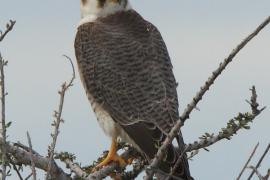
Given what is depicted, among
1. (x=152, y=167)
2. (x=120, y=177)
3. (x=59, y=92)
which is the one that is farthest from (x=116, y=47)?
(x=152, y=167)

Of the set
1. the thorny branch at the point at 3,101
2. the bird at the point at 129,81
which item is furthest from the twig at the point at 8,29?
the bird at the point at 129,81

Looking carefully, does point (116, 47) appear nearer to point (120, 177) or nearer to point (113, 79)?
point (113, 79)

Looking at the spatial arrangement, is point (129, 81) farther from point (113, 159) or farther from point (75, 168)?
point (75, 168)

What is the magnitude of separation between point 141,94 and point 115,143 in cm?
74

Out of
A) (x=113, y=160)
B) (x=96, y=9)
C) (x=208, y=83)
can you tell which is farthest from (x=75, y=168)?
(x=96, y=9)

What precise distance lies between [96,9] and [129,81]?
5.14 ft

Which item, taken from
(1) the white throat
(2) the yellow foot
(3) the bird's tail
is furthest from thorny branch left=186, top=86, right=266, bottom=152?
(1) the white throat

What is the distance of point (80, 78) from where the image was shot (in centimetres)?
770

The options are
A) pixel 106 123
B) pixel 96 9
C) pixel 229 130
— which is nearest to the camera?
pixel 229 130

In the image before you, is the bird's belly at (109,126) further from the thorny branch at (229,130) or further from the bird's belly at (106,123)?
the thorny branch at (229,130)

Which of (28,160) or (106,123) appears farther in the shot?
(106,123)

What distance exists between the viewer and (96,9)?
8.30 metres

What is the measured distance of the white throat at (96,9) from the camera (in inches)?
325

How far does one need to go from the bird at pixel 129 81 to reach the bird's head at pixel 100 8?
109 millimetres
